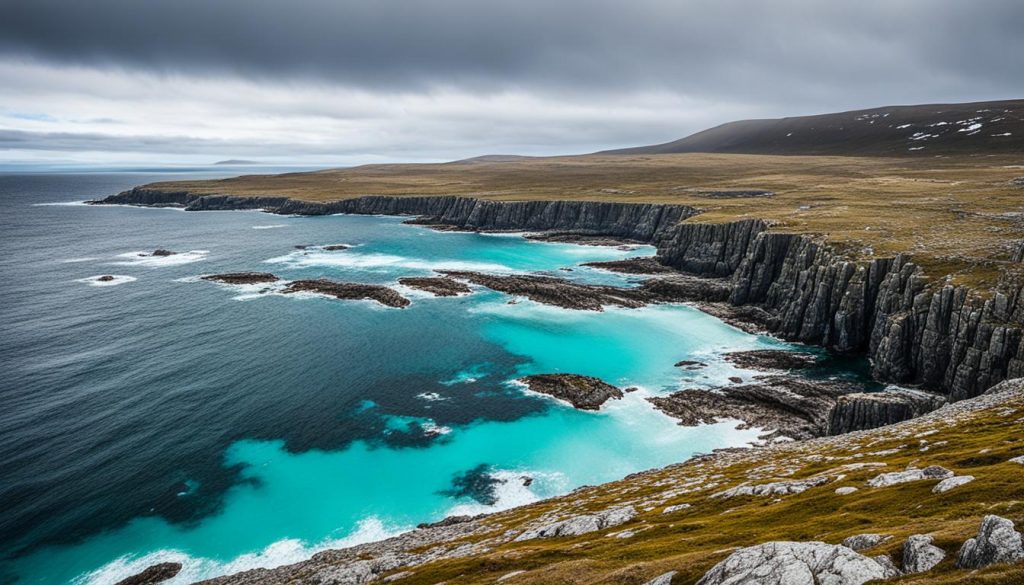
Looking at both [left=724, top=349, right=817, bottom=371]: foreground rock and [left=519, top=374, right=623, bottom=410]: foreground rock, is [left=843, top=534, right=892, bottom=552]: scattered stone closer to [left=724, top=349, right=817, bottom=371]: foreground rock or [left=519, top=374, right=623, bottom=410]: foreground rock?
[left=519, top=374, right=623, bottom=410]: foreground rock

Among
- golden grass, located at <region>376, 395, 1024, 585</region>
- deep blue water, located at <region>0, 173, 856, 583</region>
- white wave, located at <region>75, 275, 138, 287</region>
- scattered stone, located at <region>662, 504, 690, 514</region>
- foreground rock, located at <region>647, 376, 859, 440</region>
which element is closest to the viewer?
golden grass, located at <region>376, 395, 1024, 585</region>

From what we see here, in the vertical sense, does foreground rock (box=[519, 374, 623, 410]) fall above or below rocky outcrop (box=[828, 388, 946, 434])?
below

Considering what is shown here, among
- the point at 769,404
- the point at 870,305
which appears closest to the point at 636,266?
the point at 870,305

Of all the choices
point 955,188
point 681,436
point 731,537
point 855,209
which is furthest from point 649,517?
point 955,188

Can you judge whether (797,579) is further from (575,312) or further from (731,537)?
(575,312)

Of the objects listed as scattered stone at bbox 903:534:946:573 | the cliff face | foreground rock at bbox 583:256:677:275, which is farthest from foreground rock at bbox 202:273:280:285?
scattered stone at bbox 903:534:946:573
